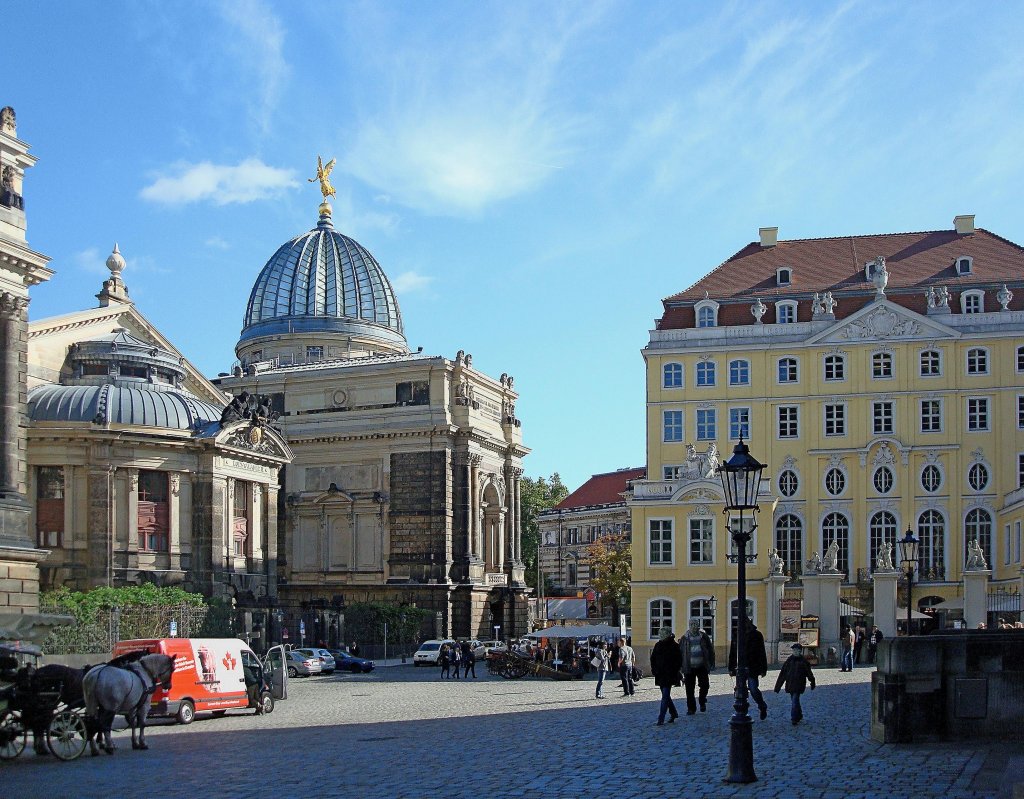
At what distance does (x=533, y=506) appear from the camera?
132750 millimetres

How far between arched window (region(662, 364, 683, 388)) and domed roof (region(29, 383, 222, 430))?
20.3 m

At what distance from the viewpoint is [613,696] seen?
38.2 meters

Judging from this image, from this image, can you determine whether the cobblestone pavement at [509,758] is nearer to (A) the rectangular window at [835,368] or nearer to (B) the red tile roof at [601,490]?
(A) the rectangular window at [835,368]

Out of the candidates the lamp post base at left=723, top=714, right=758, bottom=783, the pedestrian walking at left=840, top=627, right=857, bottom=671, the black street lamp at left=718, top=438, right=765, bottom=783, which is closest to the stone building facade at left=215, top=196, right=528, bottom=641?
the pedestrian walking at left=840, top=627, right=857, bottom=671

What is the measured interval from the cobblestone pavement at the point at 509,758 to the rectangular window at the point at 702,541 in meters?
22.0

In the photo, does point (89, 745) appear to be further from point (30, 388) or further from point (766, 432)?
point (766, 432)

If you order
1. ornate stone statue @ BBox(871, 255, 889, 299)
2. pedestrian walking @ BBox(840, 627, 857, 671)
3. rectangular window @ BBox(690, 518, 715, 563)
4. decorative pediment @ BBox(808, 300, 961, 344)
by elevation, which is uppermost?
ornate stone statue @ BBox(871, 255, 889, 299)

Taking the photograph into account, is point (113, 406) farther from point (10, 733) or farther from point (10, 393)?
point (10, 733)

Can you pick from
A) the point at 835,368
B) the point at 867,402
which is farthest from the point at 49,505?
the point at 867,402

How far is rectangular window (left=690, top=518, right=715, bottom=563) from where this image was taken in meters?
56.0

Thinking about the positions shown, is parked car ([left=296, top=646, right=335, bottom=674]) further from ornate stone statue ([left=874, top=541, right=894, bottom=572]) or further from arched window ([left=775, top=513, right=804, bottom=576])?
ornate stone statue ([left=874, top=541, right=894, bottom=572])

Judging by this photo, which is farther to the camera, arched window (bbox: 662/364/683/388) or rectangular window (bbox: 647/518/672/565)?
arched window (bbox: 662/364/683/388)

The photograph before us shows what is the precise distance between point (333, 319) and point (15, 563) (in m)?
55.7

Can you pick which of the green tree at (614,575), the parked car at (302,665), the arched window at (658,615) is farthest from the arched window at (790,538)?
the green tree at (614,575)
